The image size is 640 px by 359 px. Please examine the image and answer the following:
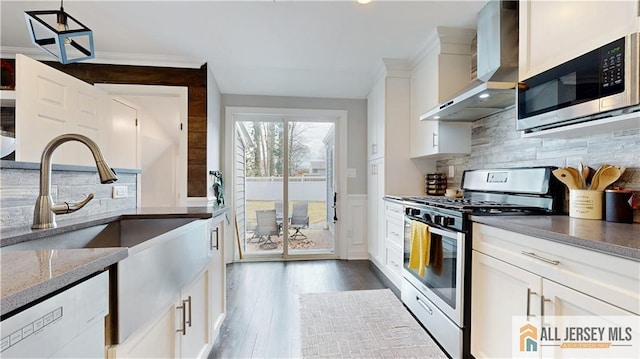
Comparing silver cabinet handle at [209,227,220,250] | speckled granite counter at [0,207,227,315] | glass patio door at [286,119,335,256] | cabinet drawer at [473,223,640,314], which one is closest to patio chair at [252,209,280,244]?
glass patio door at [286,119,335,256]

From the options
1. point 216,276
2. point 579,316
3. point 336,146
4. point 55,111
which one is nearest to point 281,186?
point 336,146

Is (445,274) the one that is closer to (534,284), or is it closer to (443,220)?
(443,220)

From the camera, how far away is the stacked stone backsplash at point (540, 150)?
1.41 meters

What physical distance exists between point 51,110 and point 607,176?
158 inches

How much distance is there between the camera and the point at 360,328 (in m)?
2.12

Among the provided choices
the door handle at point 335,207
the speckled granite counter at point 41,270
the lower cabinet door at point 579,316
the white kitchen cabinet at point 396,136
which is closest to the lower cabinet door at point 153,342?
the speckled granite counter at point 41,270

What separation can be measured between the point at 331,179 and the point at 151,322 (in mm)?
3281

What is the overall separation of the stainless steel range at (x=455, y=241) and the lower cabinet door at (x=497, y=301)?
5 cm

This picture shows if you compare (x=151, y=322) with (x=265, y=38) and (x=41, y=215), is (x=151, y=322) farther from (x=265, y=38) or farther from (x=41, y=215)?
(x=265, y=38)

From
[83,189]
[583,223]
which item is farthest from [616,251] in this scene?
[83,189]

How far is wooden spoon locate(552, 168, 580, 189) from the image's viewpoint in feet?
5.08

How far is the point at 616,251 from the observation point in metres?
0.89

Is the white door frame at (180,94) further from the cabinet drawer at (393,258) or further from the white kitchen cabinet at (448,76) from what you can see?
the white kitchen cabinet at (448,76)

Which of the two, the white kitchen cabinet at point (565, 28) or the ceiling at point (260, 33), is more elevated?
the ceiling at point (260, 33)
